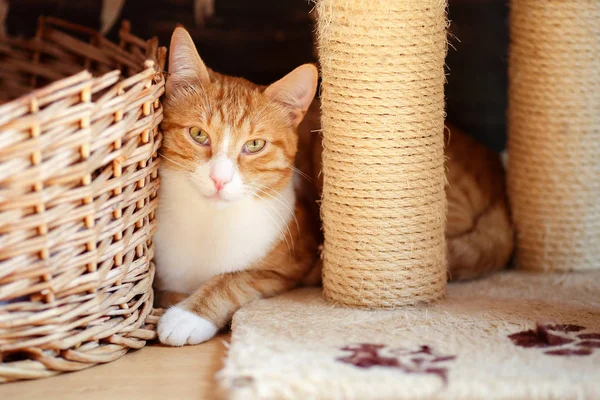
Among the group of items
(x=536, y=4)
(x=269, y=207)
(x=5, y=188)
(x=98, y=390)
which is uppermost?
(x=536, y=4)

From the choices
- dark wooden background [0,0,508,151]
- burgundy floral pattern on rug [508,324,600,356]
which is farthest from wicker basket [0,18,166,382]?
dark wooden background [0,0,508,151]

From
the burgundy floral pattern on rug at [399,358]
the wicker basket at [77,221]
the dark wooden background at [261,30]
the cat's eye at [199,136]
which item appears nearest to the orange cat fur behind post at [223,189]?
the cat's eye at [199,136]

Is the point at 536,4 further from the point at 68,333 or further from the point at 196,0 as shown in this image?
the point at 68,333

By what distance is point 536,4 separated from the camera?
6.61 feet

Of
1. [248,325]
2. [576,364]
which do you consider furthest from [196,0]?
[576,364]

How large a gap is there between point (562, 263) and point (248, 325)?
3.37 ft

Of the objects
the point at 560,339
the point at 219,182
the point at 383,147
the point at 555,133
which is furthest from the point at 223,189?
Result: the point at 555,133

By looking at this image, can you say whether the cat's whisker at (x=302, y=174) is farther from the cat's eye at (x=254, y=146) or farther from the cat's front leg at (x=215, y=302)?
the cat's front leg at (x=215, y=302)

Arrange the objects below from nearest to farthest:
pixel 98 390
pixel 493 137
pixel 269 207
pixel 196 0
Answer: pixel 98 390, pixel 269 207, pixel 196 0, pixel 493 137

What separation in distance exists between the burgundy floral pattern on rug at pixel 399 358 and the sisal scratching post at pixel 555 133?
2.78 ft

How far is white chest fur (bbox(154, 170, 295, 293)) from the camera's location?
1.83 metres

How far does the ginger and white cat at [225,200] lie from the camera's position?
1.73 metres

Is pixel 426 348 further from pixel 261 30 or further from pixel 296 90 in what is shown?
pixel 261 30

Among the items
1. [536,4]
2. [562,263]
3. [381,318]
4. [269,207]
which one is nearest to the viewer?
[381,318]
